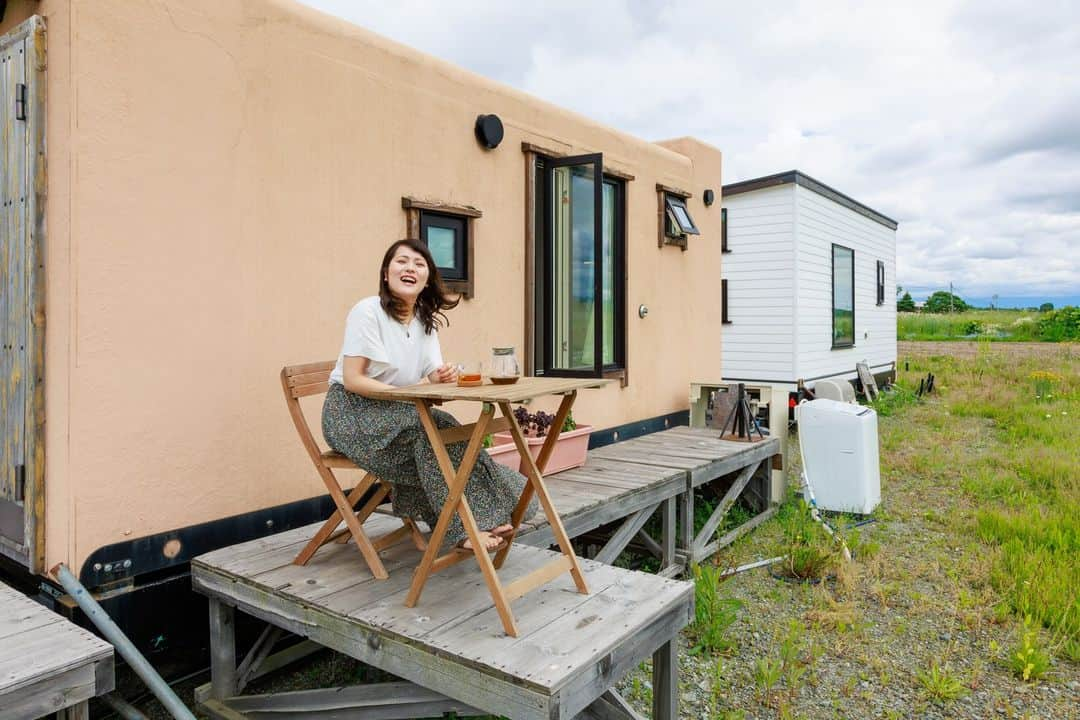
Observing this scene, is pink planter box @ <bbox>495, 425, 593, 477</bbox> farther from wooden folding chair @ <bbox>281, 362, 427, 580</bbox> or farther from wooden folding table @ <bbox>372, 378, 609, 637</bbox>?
wooden folding table @ <bbox>372, 378, 609, 637</bbox>

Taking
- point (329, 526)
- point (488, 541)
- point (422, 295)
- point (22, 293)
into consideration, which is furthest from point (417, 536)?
point (22, 293)

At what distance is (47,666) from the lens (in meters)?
1.82

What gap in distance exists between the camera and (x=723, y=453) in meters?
4.73

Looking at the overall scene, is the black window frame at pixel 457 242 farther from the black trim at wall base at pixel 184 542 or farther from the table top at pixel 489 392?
the table top at pixel 489 392

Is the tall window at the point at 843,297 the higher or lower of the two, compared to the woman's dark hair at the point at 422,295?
higher

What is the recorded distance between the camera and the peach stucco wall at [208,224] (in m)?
2.42

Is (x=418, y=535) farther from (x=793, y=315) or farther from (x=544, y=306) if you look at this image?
(x=793, y=315)

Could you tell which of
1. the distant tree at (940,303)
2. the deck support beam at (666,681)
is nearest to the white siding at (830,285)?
the deck support beam at (666,681)

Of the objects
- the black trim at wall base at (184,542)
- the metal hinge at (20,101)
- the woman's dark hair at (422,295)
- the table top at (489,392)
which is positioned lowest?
the black trim at wall base at (184,542)

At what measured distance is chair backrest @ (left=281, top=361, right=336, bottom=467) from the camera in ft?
7.94

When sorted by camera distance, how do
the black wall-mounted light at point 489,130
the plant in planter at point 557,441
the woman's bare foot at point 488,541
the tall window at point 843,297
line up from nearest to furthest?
1. the woman's bare foot at point 488,541
2. the plant in planter at point 557,441
3. the black wall-mounted light at point 489,130
4. the tall window at point 843,297

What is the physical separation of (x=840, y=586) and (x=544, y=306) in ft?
7.73

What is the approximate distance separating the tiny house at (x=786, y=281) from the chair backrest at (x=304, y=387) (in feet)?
20.7

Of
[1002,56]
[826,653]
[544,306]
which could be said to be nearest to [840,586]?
[826,653]
